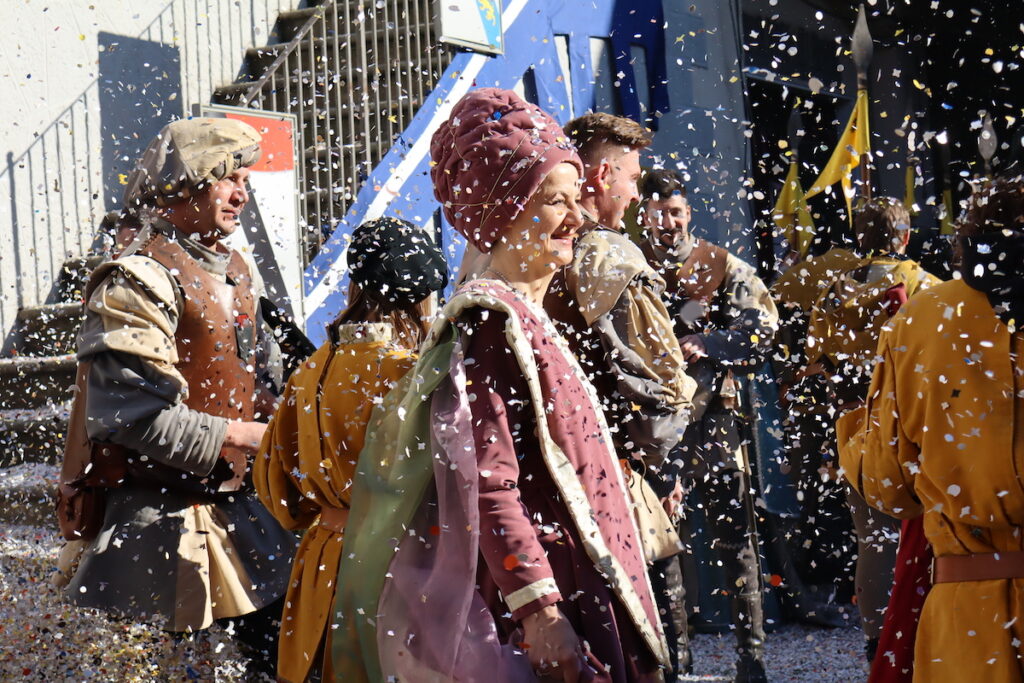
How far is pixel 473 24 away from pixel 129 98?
271cm

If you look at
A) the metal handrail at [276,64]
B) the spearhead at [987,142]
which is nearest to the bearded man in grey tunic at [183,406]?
the metal handrail at [276,64]

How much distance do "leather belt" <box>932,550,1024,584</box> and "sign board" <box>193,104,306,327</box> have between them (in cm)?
335

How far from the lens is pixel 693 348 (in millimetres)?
4824

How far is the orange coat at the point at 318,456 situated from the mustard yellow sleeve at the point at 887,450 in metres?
1.14

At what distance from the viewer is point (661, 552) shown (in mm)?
4352

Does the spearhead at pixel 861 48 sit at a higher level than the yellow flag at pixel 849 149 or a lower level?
higher

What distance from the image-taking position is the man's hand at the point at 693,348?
4.82 metres

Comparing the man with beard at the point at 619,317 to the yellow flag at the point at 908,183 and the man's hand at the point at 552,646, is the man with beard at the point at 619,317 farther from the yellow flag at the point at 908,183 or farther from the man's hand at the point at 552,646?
the yellow flag at the point at 908,183

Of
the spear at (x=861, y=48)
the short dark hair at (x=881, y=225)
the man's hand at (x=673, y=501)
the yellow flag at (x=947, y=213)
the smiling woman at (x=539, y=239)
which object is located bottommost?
the man's hand at (x=673, y=501)

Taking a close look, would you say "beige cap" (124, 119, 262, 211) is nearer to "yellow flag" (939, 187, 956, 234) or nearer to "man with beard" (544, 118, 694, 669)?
"man with beard" (544, 118, 694, 669)

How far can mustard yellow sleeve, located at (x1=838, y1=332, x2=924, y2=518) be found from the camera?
2.91 meters

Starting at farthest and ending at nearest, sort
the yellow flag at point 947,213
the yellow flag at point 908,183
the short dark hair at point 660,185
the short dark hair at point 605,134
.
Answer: the yellow flag at point 908,183, the yellow flag at point 947,213, the short dark hair at point 660,185, the short dark hair at point 605,134

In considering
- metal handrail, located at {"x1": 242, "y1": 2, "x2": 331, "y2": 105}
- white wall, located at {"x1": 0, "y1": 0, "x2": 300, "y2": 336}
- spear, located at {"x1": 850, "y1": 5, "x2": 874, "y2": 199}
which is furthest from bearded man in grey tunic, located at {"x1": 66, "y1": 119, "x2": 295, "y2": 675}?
spear, located at {"x1": 850, "y1": 5, "x2": 874, "y2": 199}

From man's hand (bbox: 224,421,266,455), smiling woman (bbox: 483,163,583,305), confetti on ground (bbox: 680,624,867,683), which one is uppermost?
smiling woman (bbox: 483,163,583,305)
